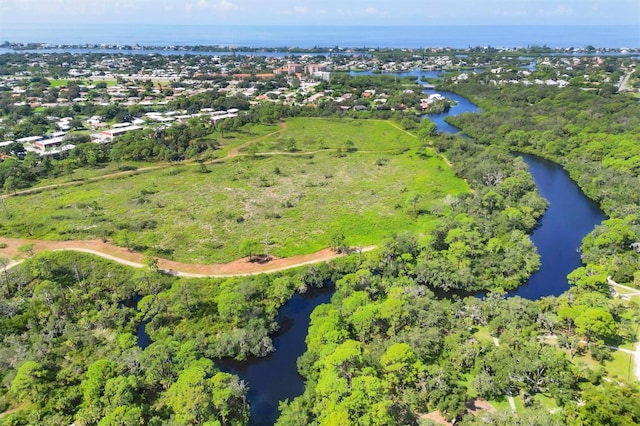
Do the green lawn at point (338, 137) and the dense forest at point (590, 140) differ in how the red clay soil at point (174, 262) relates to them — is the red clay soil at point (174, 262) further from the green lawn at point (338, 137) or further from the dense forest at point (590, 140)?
the green lawn at point (338, 137)

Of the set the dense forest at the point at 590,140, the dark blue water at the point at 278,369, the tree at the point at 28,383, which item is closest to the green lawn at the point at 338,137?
the dense forest at the point at 590,140

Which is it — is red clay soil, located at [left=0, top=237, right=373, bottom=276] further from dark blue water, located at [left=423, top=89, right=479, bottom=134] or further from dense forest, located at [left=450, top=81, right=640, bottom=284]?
dark blue water, located at [left=423, top=89, right=479, bottom=134]

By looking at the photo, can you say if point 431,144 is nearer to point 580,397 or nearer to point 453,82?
point 580,397

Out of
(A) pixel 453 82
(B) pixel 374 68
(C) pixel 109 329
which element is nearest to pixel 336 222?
(C) pixel 109 329

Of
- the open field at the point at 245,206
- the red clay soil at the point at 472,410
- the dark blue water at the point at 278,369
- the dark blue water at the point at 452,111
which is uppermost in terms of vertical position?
the dark blue water at the point at 452,111

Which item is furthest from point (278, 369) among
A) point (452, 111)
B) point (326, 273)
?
point (452, 111)

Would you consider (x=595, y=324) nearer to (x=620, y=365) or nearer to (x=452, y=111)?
(x=620, y=365)
